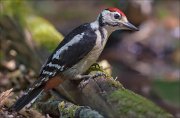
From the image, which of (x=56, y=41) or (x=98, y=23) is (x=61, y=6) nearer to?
(x=56, y=41)

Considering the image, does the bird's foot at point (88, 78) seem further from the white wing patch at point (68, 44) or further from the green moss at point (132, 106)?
the green moss at point (132, 106)

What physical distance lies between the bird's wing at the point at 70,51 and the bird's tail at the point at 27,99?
0.44 feet

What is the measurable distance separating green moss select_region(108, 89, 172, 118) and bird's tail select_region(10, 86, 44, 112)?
0.75m

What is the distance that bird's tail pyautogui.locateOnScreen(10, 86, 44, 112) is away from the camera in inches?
169

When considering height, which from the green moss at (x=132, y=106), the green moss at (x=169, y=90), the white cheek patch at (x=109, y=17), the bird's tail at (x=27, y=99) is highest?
the green moss at (x=169, y=90)

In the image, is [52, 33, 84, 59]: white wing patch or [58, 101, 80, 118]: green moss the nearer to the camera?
[58, 101, 80, 118]: green moss

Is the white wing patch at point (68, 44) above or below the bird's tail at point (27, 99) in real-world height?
above

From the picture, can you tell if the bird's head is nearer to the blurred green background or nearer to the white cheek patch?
the white cheek patch

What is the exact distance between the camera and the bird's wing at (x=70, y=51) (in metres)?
4.62

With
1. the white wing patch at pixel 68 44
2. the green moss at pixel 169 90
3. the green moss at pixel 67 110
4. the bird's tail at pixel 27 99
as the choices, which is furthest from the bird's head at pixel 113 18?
the green moss at pixel 169 90

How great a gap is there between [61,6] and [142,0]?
2190 mm

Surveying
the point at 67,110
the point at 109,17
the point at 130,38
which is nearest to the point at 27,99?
the point at 67,110

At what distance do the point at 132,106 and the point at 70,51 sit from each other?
42.7 inches

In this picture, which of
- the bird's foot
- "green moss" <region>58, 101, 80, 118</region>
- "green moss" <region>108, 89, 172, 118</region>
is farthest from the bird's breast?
"green moss" <region>108, 89, 172, 118</region>
